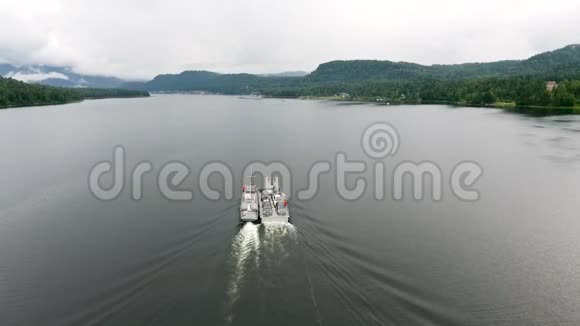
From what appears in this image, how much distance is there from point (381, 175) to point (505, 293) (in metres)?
29.6

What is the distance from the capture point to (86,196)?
41.7 metres

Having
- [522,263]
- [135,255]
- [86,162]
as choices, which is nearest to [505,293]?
[522,263]

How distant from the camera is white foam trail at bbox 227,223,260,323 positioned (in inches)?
854

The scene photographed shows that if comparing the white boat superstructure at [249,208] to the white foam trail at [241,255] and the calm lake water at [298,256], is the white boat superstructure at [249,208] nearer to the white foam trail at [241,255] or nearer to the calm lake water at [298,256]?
the white foam trail at [241,255]

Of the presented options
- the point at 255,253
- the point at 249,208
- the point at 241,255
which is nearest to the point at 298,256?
the point at 255,253

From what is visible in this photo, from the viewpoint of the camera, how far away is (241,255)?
26453 mm

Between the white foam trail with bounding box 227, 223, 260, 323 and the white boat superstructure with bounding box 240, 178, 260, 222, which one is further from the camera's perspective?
the white boat superstructure with bounding box 240, 178, 260, 222

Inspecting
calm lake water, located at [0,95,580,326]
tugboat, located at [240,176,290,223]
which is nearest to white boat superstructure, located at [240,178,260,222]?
tugboat, located at [240,176,290,223]

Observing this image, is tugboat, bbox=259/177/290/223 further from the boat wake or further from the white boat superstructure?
the white boat superstructure

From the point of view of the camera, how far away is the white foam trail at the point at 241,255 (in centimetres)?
2170

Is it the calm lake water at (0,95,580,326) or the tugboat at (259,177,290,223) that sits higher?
the tugboat at (259,177,290,223)

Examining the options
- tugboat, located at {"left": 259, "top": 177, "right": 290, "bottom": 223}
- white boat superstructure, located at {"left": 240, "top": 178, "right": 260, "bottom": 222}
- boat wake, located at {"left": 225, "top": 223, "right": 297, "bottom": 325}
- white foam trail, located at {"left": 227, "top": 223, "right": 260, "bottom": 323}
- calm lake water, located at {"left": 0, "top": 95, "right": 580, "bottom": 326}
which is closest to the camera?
calm lake water, located at {"left": 0, "top": 95, "right": 580, "bottom": 326}

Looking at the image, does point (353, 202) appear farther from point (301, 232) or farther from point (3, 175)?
point (3, 175)

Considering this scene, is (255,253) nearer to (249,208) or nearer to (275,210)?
(275,210)
